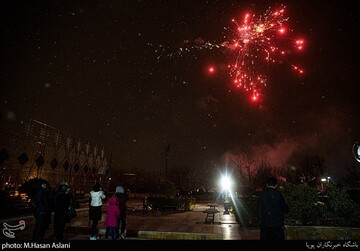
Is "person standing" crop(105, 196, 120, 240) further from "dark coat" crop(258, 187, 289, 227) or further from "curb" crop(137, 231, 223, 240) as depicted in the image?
"dark coat" crop(258, 187, 289, 227)

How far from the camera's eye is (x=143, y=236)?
32.8 feet

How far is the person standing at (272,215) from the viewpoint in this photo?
19.5 ft

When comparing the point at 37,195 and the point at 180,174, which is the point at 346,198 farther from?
the point at 180,174

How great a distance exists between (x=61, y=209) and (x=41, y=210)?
2.44ft

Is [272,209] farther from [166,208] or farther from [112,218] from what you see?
[166,208]

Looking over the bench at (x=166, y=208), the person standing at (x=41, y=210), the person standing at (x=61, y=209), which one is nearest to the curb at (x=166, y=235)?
the person standing at (x=61, y=209)

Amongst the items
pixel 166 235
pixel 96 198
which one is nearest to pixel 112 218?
pixel 96 198

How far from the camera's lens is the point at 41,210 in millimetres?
8125

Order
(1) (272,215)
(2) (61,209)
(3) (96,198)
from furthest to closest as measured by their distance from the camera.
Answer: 1. (3) (96,198)
2. (2) (61,209)
3. (1) (272,215)

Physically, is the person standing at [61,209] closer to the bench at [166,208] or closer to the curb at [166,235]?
the curb at [166,235]

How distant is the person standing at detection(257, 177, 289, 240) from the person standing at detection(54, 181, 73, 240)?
596 cm

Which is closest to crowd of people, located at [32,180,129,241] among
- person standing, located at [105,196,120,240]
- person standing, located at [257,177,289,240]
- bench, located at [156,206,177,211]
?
person standing, located at [105,196,120,240]

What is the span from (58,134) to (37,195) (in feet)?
44.5

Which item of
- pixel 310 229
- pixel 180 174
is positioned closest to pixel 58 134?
pixel 310 229
